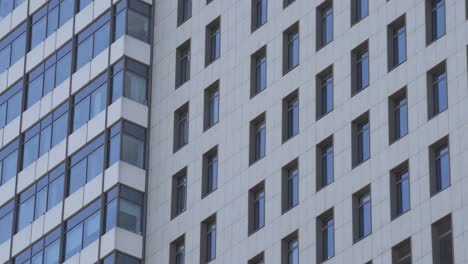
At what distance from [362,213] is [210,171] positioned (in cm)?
1023

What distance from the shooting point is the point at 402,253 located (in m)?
72.9

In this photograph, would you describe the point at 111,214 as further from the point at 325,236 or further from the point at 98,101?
the point at 325,236

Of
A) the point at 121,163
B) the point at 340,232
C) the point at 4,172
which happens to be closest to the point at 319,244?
the point at 340,232

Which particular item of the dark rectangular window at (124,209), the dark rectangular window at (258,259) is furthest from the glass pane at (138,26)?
the dark rectangular window at (258,259)

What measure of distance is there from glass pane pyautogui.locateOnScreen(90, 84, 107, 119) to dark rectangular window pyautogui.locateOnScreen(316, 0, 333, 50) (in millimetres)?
11904

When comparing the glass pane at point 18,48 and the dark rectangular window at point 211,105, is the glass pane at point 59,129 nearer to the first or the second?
the glass pane at point 18,48

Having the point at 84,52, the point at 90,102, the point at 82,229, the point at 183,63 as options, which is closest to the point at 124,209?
the point at 82,229

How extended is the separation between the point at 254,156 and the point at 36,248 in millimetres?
12543

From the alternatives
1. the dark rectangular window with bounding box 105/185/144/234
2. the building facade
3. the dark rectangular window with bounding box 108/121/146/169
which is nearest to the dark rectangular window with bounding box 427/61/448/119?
the building facade

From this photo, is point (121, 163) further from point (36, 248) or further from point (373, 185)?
point (373, 185)

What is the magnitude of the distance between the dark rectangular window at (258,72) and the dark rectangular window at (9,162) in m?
14.5

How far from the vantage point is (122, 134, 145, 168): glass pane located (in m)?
86.7

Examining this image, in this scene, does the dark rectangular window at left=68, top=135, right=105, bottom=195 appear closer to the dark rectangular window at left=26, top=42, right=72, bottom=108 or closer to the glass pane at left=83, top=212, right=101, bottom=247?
the glass pane at left=83, top=212, right=101, bottom=247

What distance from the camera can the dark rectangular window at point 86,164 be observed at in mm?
87188
